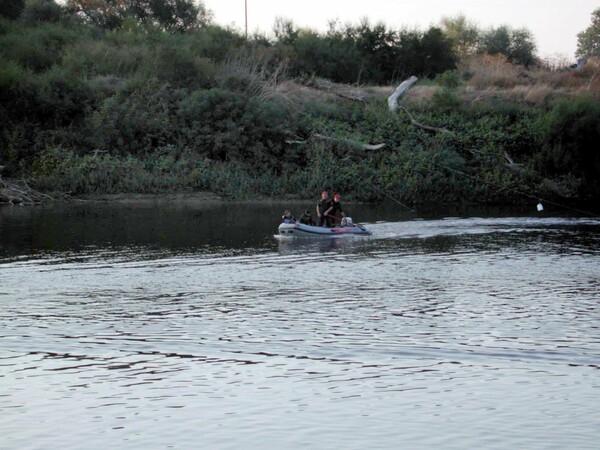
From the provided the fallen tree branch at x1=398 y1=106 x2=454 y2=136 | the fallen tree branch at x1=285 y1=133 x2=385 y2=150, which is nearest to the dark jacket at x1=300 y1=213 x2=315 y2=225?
the fallen tree branch at x1=285 y1=133 x2=385 y2=150

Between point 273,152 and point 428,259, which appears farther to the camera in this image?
point 273,152

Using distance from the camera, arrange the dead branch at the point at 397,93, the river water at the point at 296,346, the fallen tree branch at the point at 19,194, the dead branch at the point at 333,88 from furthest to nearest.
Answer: the dead branch at the point at 333,88, the dead branch at the point at 397,93, the fallen tree branch at the point at 19,194, the river water at the point at 296,346

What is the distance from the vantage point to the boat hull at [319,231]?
35031 mm

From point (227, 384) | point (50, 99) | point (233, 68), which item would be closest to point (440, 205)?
point (233, 68)

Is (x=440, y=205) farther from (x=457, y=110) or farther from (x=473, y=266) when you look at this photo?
(x=473, y=266)

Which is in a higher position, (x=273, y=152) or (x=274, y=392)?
(x=273, y=152)

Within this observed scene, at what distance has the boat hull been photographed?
1379 inches

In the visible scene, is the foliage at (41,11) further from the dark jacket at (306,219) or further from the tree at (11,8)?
the dark jacket at (306,219)

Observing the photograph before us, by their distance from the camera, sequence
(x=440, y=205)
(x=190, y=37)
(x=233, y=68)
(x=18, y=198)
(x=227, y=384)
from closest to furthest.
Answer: (x=227, y=384)
(x=18, y=198)
(x=440, y=205)
(x=233, y=68)
(x=190, y=37)

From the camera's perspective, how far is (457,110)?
63.7 m

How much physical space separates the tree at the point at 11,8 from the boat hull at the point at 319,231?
36.7 m

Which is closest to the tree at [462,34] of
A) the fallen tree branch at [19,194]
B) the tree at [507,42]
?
the tree at [507,42]

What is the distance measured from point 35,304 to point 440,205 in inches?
1348

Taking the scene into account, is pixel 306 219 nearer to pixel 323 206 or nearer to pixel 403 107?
pixel 323 206
